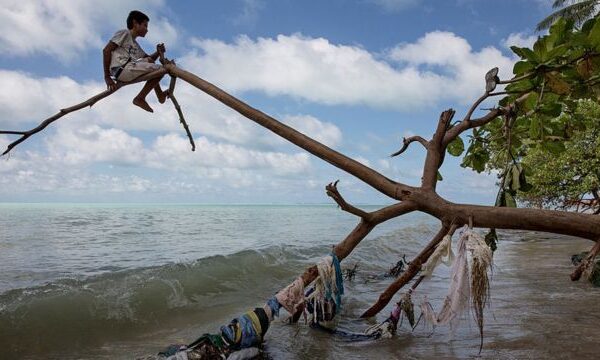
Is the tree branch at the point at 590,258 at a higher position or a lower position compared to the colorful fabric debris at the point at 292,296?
higher

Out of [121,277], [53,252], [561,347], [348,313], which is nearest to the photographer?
[561,347]

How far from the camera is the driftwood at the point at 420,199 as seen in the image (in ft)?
10.2

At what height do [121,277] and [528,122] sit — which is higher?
[528,122]

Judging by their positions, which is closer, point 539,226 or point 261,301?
point 539,226

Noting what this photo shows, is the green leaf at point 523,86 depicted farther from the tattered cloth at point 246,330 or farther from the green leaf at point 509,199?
the tattered cloth at point 246,330

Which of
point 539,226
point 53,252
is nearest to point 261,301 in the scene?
point 539,226

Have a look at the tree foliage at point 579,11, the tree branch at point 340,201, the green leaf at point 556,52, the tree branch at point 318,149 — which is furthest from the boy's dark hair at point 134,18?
the tree foliage at point 579,11

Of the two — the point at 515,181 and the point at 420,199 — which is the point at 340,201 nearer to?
the point at 420,199

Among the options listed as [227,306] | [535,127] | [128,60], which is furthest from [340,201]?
[227,306]

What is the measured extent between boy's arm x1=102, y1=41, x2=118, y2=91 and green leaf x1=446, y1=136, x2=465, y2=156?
386cm

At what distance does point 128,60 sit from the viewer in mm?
4199

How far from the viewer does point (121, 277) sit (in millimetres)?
9297

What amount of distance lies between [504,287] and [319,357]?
4754mm

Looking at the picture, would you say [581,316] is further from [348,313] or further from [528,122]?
[348,313]
